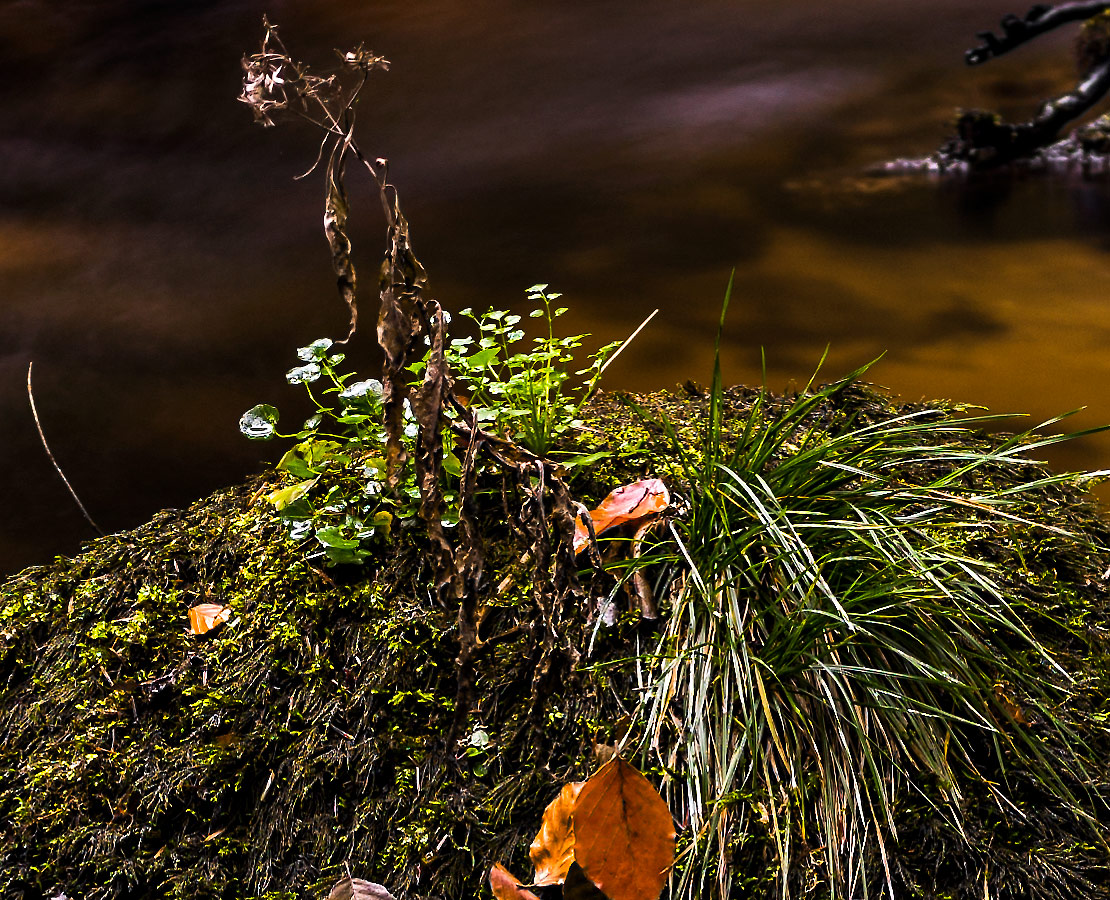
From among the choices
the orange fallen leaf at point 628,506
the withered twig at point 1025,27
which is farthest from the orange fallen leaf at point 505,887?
the withered twig at point 1025,27

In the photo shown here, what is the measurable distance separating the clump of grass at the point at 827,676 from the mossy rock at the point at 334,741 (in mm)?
49

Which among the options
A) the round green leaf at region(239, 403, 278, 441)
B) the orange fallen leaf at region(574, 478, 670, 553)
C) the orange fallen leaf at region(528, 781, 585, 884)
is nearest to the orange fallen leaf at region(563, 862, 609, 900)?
the orange fallen leaf at region(528, 781, 585, 884)

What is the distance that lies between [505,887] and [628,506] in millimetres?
664

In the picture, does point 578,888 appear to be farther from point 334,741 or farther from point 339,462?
point 339,462

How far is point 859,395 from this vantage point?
238 centimetres

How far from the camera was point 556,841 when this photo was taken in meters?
1.30

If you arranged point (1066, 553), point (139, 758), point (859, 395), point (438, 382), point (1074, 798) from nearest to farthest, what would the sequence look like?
point (438, 382) → point (1074, 798) → point (139, 758) → point (1066, 553) → point (859, 395)

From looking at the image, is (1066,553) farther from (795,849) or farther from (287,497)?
(287,497)

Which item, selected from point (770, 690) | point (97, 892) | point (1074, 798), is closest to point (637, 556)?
point (770, 690)

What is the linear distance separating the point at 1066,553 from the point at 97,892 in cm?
200

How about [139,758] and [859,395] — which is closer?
[139,758]

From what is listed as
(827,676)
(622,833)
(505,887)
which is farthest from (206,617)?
(827,676)

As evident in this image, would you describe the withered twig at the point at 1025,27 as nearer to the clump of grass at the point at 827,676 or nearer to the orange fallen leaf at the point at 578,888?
the clump of grass at the point at 827,676

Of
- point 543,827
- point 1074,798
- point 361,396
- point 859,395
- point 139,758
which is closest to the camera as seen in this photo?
point 543,827
